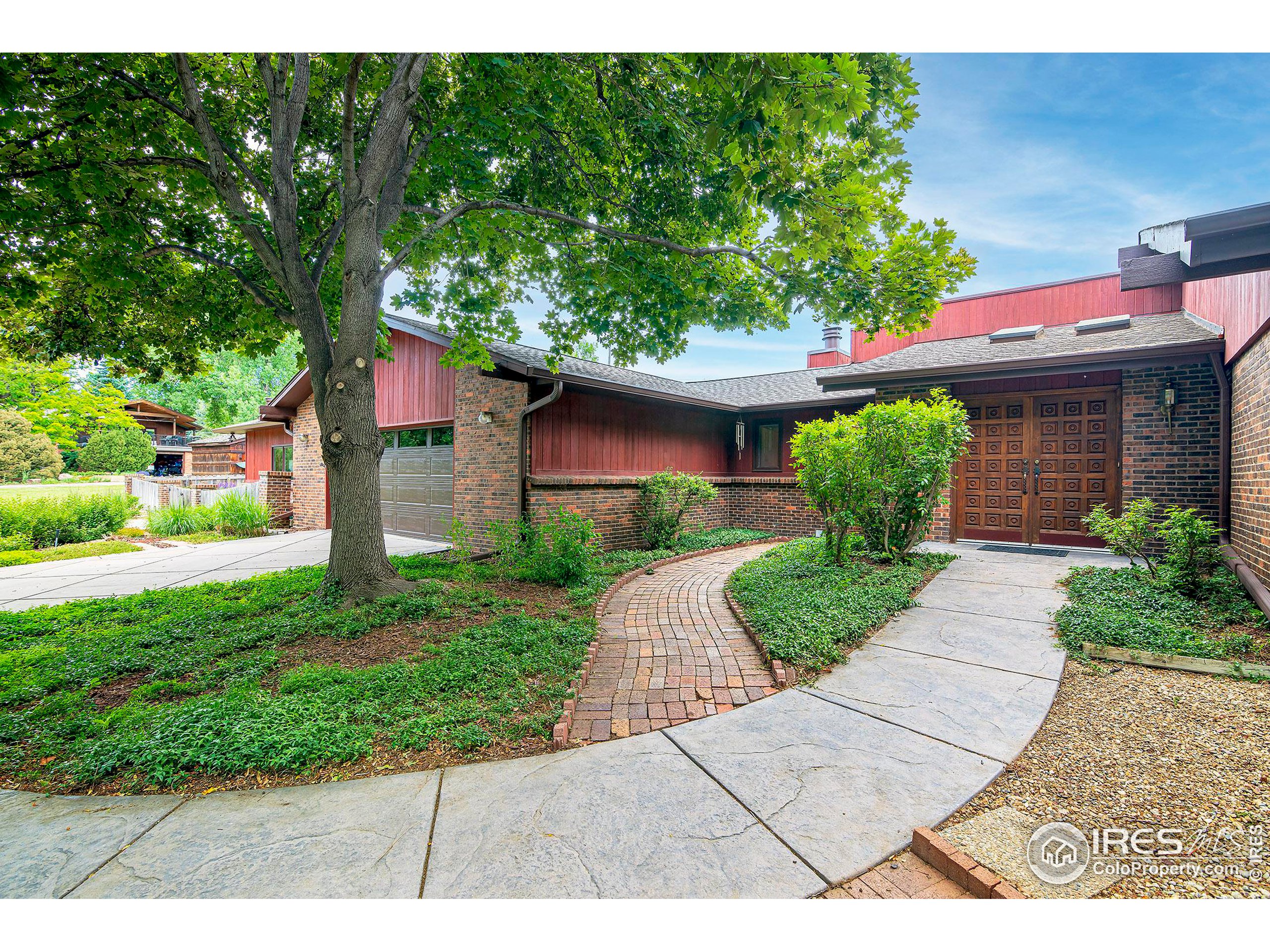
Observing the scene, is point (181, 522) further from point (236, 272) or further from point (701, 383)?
point (701, 383)

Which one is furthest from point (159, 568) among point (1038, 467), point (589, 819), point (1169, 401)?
point (1169, 401)

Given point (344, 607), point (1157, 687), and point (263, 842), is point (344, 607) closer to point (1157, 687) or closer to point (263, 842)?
point (263, 842)

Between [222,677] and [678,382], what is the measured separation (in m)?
11.2

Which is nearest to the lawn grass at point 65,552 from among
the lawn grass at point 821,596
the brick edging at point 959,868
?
the lawn grass at point 821,596

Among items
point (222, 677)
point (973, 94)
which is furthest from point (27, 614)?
point (973, 94)

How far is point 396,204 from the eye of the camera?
534 centimetres

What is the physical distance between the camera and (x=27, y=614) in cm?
467

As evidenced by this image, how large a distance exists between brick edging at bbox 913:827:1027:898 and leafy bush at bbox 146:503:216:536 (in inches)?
573

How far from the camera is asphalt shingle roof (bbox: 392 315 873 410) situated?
834 cm

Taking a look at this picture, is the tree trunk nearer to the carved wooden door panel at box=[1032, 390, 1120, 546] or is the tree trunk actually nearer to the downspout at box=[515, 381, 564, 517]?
the downspout at box=[515, 381, 564, 517]

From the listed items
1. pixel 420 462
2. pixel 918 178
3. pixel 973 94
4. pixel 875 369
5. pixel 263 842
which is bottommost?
pixel 263 842

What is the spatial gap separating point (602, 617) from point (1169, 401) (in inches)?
306

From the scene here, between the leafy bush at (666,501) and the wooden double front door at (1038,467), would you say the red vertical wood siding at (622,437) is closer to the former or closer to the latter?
the leafy bush at (666,501)

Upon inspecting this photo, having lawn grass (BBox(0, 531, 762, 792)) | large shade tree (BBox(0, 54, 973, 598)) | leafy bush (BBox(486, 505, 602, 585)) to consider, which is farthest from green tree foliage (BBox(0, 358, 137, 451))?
leafy bush (BBox(486, 505, 602, 585))
